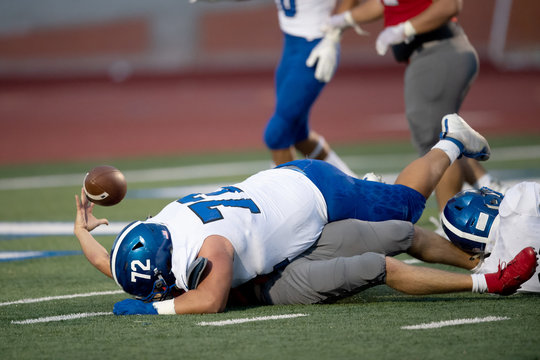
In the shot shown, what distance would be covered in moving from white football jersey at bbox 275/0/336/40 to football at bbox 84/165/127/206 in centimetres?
309

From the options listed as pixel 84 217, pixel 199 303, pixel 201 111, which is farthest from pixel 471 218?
pixel 201 111

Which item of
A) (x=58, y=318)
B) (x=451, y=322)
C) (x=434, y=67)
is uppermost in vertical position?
(x=434, y=67)

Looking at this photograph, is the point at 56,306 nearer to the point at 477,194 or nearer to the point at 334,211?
the point at 334,211

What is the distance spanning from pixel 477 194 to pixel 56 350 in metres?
2.33

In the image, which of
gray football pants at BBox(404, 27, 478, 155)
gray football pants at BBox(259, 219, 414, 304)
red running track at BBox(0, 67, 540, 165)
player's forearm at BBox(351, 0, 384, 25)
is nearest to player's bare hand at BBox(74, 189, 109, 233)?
gray football pants at BBox(259, 219, 414, 304)

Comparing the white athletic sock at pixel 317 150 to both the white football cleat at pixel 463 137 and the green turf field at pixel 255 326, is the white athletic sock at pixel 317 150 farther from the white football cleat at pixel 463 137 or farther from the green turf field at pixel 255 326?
the white football cleat at pixel 463 137

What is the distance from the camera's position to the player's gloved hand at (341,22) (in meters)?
6.85

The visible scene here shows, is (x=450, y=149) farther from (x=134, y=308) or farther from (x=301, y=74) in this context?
(x=301, y=74)

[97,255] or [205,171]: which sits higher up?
[97,255]

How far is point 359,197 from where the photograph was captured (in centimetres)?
455

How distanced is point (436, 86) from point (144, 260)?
8.88 feet

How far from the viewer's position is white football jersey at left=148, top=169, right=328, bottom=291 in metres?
4.01

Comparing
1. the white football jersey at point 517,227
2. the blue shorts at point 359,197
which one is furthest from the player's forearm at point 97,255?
the white football jersey at point 517,227

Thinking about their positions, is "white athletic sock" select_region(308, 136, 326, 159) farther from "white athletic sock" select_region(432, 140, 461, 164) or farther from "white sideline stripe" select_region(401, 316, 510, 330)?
"white sideline stripe" select_region(401, 316, 510, 330)
